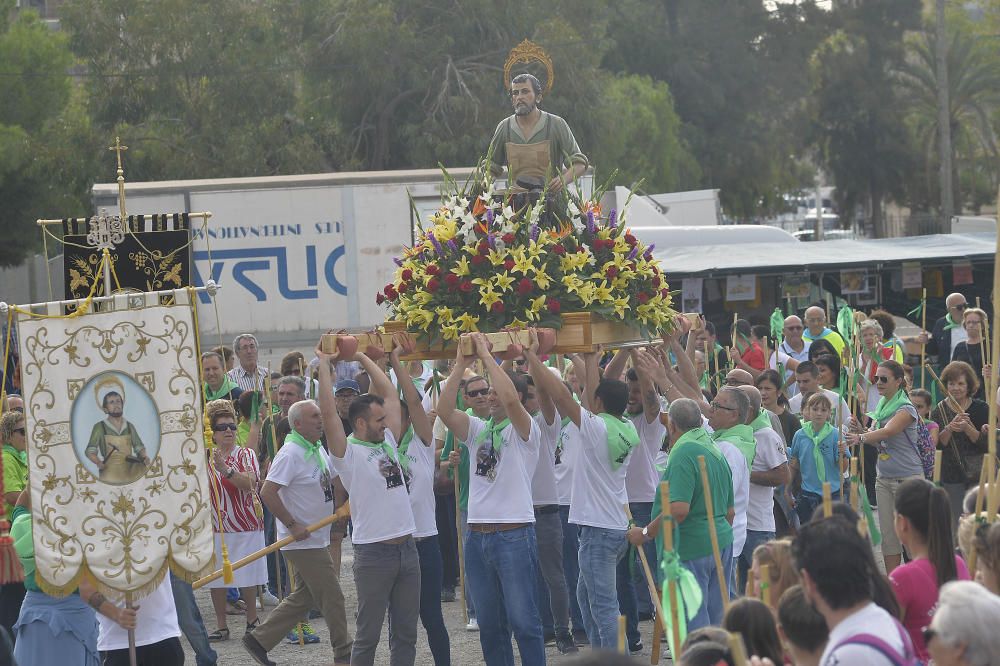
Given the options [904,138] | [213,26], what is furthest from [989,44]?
[213,26]

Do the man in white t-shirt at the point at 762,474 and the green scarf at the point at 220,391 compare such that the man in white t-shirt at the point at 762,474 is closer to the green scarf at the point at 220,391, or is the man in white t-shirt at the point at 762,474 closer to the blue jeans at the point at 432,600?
the blue jeans at the point at 432,600

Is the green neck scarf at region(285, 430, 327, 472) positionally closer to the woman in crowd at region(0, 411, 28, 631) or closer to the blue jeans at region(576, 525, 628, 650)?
the woman in crowd at region(0, 411, 28, 631)

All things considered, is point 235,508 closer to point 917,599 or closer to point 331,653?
point 331,653

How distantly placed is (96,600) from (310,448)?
2.77 metres

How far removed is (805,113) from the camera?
56.7m

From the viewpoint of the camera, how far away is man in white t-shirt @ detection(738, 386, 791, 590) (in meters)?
9.65

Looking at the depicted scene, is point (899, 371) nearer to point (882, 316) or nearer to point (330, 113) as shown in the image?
point (882, 316)

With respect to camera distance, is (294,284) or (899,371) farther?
(294,284)

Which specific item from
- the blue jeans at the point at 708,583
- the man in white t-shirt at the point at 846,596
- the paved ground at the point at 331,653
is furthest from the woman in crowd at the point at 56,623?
the man in white t-shirt at the point at 846,596

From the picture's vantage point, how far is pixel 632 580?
33.4ft

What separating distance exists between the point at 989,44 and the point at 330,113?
27.9 metres

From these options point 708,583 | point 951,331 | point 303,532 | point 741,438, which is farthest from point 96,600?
point 951,331

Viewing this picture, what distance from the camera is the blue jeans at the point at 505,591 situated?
8.55 metres

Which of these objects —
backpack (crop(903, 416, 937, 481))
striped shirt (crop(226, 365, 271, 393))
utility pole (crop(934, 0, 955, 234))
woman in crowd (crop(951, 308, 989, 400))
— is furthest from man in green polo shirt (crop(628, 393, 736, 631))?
utility pole (crop(934, 0, 955, 234))
